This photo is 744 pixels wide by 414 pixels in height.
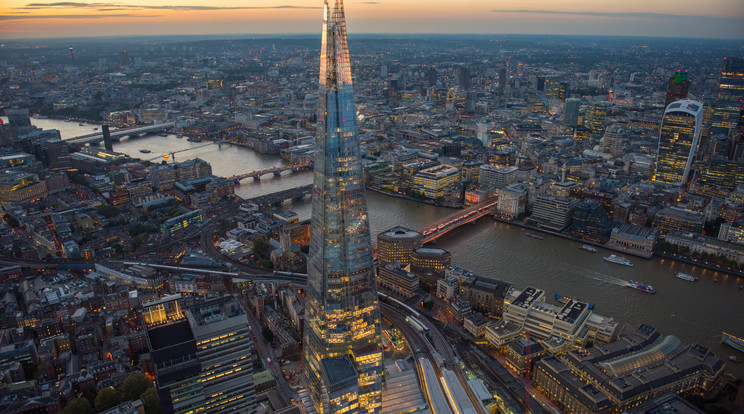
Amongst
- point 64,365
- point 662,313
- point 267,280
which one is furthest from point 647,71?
point 64,365

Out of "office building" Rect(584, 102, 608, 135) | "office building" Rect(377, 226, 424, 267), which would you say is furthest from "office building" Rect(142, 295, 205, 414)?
"office building" Rect(584, 102, 608, 135)

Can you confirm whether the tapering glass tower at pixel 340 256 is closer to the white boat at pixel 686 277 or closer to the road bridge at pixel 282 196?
the white boat at pixel 686 277

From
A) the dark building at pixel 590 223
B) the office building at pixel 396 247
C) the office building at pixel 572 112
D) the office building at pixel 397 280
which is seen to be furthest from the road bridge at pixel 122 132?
the dark building at pixel 590 223

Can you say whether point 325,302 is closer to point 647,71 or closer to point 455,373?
point 455,373

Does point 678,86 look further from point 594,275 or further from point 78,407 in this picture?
point 78,407

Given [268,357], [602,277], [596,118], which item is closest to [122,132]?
[268,357]

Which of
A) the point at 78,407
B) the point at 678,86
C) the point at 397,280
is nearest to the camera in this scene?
the point at 78,407
